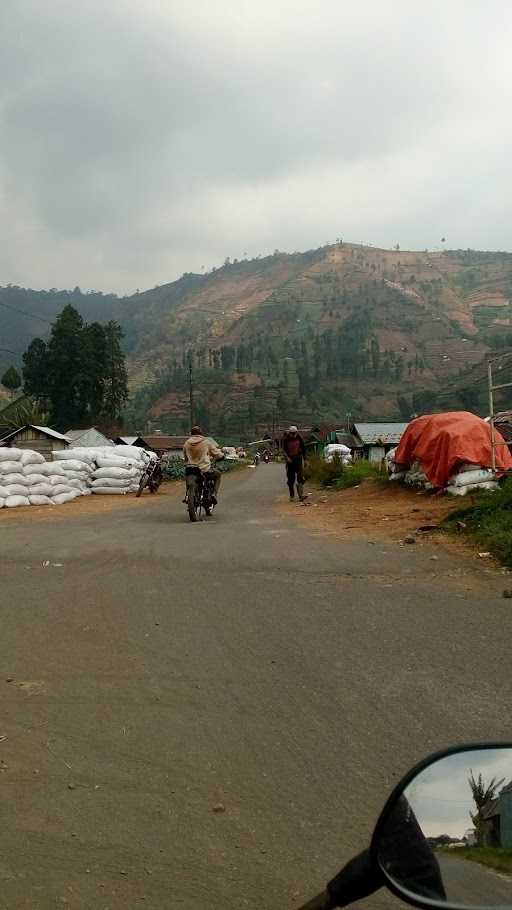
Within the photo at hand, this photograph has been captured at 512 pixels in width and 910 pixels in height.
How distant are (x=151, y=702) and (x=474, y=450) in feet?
32.2

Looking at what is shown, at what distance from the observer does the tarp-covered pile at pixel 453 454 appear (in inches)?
494

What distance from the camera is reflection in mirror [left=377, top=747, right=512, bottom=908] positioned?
139cm

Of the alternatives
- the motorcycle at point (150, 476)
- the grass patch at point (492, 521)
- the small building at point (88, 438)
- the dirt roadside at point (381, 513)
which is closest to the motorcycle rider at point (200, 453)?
the dirt roadside at point (381, 513)

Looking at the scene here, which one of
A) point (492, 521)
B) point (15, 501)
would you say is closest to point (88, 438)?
point (15, 501)

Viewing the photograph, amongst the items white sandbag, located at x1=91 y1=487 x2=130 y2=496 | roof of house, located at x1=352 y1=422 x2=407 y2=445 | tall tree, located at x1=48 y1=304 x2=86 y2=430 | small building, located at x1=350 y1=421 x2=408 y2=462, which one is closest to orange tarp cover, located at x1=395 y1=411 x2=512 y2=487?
white sandbag, located at x1=91 y1=487 x2=130 y2=496

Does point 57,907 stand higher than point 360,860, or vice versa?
point 360,860

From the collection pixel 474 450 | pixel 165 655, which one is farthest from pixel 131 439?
pixel 165 655

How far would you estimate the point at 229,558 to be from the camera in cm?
829

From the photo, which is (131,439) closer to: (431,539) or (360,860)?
(431,539)

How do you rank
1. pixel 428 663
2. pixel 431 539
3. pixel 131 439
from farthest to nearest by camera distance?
pixel 131 439
pixel 431 539
pixel 428 663

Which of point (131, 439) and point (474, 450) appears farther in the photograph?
point (131, 439)

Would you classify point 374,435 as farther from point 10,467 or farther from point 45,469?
point 10,467

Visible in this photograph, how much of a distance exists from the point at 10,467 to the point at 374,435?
45.1m

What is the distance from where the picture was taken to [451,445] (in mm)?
12961
